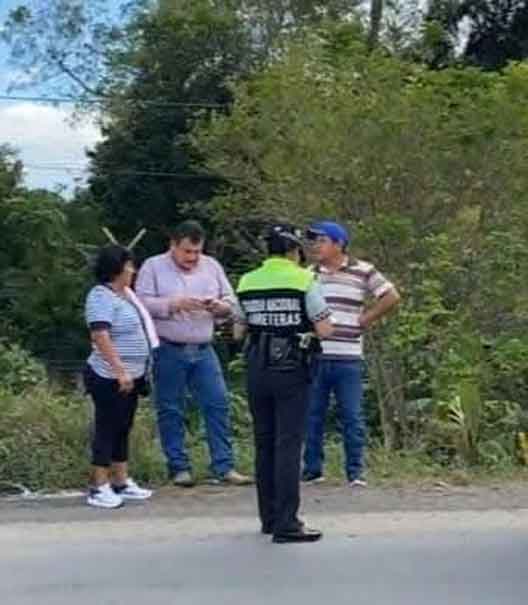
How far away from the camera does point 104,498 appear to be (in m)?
8.56

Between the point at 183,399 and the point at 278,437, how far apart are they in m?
1.87

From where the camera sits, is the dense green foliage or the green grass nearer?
the green grass

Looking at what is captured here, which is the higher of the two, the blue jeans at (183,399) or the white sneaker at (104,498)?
the blue jeans at (183,399)

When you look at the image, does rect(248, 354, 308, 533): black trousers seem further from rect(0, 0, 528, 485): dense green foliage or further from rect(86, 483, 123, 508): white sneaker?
rect(0, 0, 528, 485): dense green foliage

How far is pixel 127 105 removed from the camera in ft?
114

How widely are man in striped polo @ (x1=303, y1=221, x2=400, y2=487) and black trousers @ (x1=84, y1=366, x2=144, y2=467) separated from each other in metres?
1.24

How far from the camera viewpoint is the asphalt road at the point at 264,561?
6477mm

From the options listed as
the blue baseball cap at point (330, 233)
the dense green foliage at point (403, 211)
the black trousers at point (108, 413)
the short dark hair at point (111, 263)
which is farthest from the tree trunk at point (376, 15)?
the black trousers at point (108, 413)

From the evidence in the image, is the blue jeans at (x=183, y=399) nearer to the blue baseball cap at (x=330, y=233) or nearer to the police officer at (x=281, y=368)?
the blue baseball cap at (x=330, y=233)

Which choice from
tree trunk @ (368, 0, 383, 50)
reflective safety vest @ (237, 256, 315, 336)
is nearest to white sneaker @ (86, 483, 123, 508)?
reflective safety vest @ (237, 256, 315, 336)

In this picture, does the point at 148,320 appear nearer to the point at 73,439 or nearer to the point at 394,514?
the point at 73,439

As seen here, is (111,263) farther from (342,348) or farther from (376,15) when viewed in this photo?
(376,15)

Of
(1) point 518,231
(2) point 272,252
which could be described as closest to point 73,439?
(2) point 272,252

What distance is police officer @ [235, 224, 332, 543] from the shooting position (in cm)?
760
